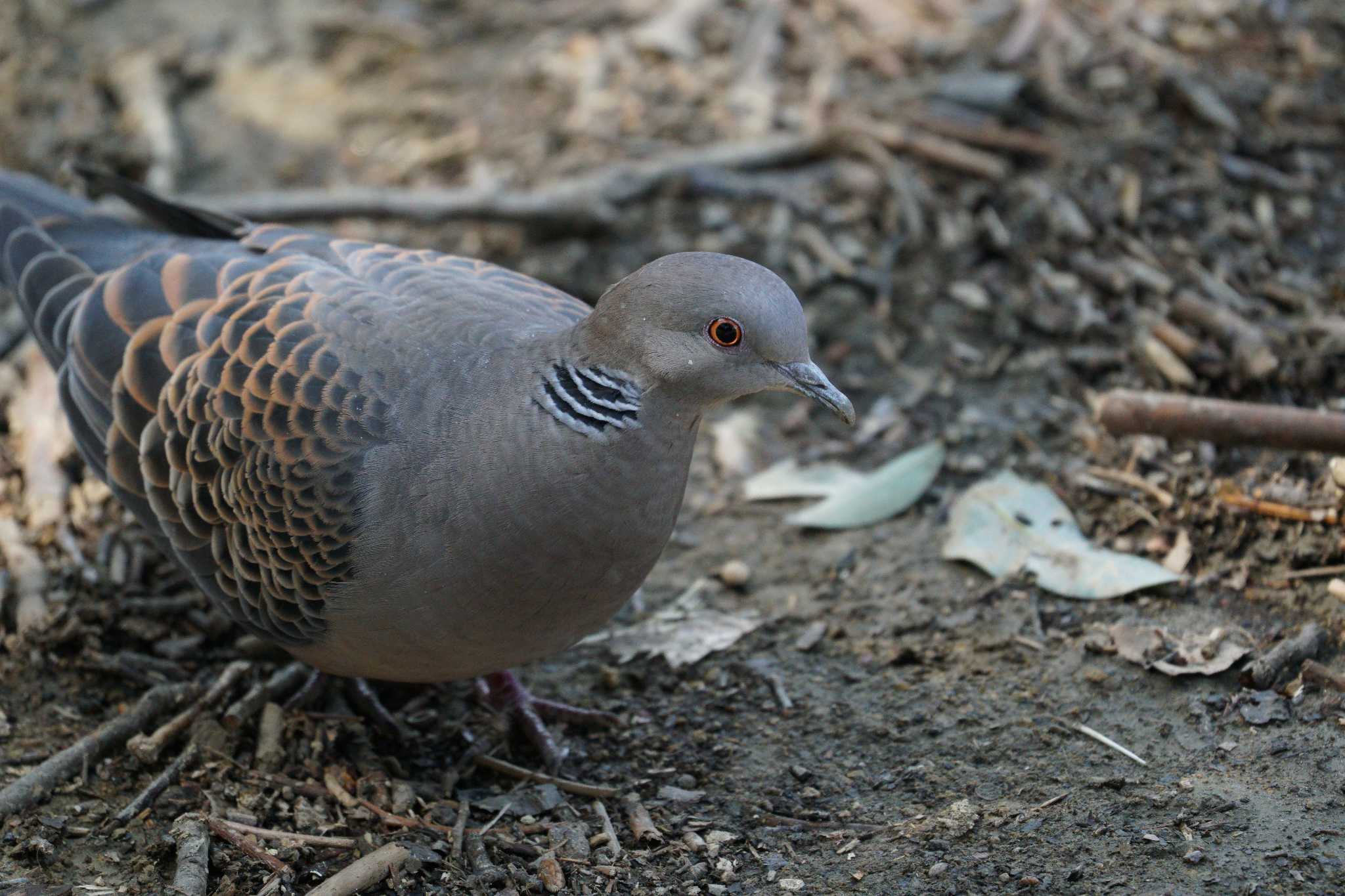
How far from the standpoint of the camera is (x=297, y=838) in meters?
3.48

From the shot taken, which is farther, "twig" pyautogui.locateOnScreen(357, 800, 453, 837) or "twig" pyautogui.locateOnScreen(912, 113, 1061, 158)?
"twig" pyautogui.locateOnScreen(912, 113, 1061, 158)

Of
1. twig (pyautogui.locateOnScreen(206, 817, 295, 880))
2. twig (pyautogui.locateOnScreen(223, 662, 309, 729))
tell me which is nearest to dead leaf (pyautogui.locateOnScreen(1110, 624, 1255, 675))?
twig (pyautogui.locateOnScreen(206, 817, 295, 880))

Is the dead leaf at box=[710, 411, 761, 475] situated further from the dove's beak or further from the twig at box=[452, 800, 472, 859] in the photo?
the twig at box=[452, 800, 472, 859]

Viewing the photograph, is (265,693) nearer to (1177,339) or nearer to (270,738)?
(270,738)

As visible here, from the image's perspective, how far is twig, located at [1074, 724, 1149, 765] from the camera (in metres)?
3.51

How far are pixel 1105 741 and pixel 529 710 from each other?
67.1 inches

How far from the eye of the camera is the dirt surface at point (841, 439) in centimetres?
344

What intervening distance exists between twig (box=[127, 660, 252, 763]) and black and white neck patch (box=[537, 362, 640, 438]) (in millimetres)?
1577

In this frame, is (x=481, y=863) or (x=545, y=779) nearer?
(x=481, y=863)

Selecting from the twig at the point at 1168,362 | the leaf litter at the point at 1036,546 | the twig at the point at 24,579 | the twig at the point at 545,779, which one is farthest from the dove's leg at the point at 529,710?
the twig at the point at 1168,362

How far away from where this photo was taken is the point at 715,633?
438 cm

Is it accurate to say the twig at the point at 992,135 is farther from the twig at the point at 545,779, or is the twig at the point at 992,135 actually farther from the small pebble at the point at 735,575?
the twig at the point at 545,779

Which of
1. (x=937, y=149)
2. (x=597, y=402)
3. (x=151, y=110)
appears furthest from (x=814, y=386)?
(x=151, y=110)

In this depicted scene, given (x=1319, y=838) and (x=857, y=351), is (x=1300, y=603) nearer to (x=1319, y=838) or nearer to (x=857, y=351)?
(x=1319, y=838)
